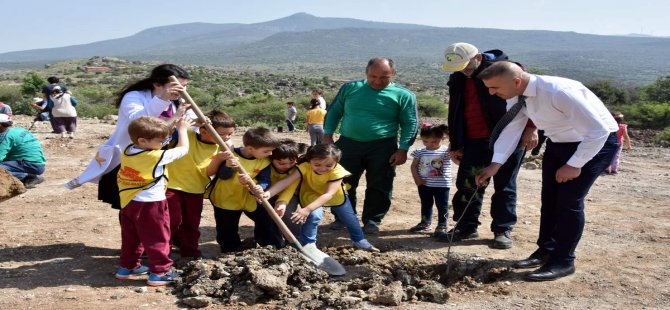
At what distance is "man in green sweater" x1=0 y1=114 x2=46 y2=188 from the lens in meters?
6.97

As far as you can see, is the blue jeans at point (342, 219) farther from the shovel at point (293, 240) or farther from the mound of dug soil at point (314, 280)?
the mound of dug soil at point (314, 280)

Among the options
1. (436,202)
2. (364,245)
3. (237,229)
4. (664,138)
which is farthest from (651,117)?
(237,229)

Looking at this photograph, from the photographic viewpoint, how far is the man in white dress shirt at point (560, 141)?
12.5 feet

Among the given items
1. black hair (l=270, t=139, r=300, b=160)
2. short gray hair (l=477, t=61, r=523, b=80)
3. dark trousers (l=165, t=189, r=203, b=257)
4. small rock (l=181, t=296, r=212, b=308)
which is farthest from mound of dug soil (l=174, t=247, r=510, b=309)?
short gray hair (l=477, t=61, r=523, b=80)

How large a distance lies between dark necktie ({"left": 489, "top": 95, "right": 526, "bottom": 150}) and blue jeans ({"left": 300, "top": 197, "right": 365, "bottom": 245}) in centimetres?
120

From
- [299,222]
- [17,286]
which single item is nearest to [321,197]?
[299,222]

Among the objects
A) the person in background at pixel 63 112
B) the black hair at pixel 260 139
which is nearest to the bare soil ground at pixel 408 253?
the black hair at pixel 260 139

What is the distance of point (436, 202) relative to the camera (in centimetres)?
542

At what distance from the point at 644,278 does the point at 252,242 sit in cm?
291

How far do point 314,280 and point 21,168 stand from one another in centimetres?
472

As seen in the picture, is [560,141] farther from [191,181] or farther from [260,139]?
[191,181]

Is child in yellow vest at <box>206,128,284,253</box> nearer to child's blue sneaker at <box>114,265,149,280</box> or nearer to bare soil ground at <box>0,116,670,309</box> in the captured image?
bare soil ground at <box>0,116,670,309</box>

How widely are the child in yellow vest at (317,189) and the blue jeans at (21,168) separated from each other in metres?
4.11

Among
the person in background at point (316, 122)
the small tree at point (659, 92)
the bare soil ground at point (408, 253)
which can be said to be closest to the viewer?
the bare soil ground at point (408, 253)
